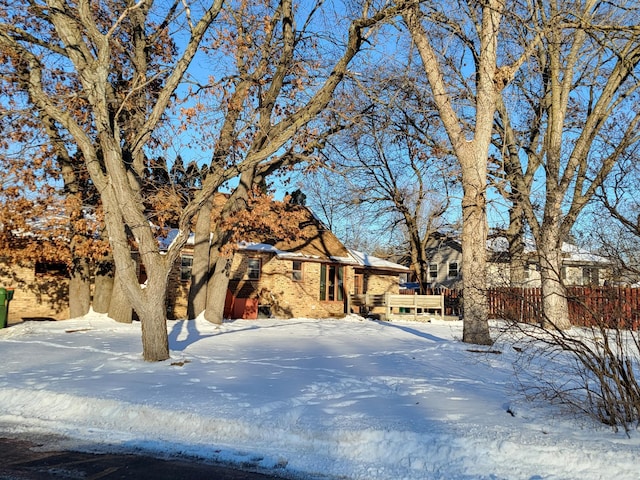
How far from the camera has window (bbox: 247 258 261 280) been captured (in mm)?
24312

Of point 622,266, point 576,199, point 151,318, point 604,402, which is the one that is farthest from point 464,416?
point 576,199

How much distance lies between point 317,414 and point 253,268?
18.4 metres

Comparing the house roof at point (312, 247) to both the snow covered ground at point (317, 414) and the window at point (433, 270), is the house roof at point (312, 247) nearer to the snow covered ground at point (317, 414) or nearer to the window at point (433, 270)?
the snow covered ground at point (317, 414)

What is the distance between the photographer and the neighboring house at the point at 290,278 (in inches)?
906

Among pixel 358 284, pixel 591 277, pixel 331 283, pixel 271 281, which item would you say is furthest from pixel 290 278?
pixel 591 277

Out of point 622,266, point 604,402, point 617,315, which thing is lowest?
point 604,402

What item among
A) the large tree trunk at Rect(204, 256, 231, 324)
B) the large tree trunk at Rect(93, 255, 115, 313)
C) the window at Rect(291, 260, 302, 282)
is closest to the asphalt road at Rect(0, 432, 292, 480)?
the large tree trunk at Rect(204, 256, 231, 324)

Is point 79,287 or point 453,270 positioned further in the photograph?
point 453,270

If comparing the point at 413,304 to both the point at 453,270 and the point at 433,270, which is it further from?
the point at 433,270

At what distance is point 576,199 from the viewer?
18.0 metres

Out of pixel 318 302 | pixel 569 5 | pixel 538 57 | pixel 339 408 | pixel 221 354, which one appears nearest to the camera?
pixel 339 408

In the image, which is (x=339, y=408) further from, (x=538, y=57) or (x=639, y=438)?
(x=538, y=57)

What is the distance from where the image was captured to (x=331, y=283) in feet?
90.1

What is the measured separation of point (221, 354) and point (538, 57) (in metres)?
16.2
